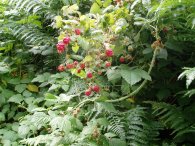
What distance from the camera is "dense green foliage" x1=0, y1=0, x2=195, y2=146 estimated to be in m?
1.56

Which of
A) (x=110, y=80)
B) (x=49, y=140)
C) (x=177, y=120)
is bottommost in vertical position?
(x=49, y=140)

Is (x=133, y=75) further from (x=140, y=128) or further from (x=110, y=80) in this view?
(x=140, y=128)

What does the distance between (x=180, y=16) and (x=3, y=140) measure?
1357 mm

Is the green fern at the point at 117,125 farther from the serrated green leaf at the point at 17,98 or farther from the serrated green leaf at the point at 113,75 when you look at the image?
the serrated green leaf at the point at 17,98

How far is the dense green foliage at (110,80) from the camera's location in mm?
1556

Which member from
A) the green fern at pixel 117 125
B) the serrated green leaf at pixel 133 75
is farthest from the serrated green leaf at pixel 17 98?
the serrated green leaf at pixel 133 75

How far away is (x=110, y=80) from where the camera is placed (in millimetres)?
1696

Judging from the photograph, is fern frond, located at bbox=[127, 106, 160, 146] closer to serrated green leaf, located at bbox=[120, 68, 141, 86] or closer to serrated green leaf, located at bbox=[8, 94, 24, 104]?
serrated green leaf, located at bbox=[120, 68, 141, 86]

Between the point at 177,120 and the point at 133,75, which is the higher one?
the point at 133,75

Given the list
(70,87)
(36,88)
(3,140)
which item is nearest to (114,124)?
(70,87)

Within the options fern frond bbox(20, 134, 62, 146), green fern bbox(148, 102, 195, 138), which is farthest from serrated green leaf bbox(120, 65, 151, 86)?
fern frond bbox(20, 134, 62, 146)

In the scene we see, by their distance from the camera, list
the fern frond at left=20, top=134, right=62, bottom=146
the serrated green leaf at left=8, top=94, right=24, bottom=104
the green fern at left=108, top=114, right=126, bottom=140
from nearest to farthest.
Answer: the fern frond at left=20, top=134, right=62, bottom=146 → the green fern at left=108, top=114, right=126, bottom=140 → the serrated green leaf at left=8, top=94, right=24, bottom=104

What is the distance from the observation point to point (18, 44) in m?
2.76

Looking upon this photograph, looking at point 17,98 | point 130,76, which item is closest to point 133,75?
point 130,76
